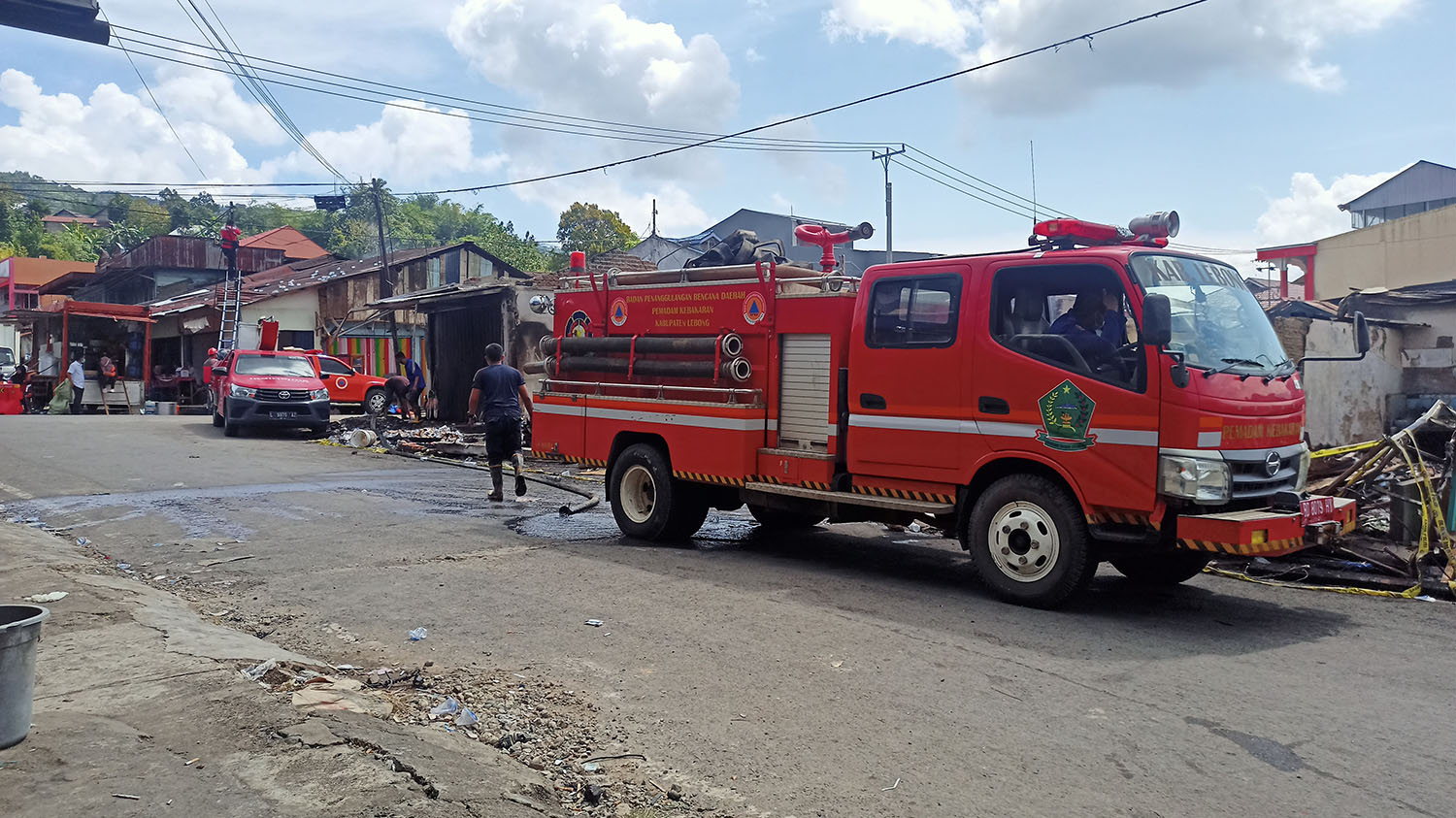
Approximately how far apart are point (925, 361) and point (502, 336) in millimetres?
17076

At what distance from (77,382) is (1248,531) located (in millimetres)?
29059

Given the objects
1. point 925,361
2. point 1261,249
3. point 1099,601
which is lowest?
point 1099,601

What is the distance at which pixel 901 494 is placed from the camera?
7871mm

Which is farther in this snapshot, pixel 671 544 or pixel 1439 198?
pixel 1439 198

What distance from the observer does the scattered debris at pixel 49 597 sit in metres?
6.51

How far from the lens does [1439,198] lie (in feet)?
129

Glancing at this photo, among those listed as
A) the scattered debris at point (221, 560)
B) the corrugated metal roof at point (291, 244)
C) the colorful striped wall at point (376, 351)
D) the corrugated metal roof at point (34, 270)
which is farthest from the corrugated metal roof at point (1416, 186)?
the corrugated metal roof at point (34, 270)

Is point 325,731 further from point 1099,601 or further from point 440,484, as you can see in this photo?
point 440,484

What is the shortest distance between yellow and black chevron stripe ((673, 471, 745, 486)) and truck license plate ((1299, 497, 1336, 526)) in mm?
4233

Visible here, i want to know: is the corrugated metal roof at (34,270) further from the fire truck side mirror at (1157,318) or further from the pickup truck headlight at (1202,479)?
the pickup truck headlight at (1202,479)

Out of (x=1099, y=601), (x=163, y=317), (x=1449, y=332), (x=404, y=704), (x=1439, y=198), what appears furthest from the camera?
(x=1439, y=198)

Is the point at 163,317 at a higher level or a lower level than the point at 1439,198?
lower

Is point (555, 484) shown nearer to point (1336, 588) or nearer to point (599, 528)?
point (599, 528)

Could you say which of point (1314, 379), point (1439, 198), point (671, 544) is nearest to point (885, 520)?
point (671, 544)
